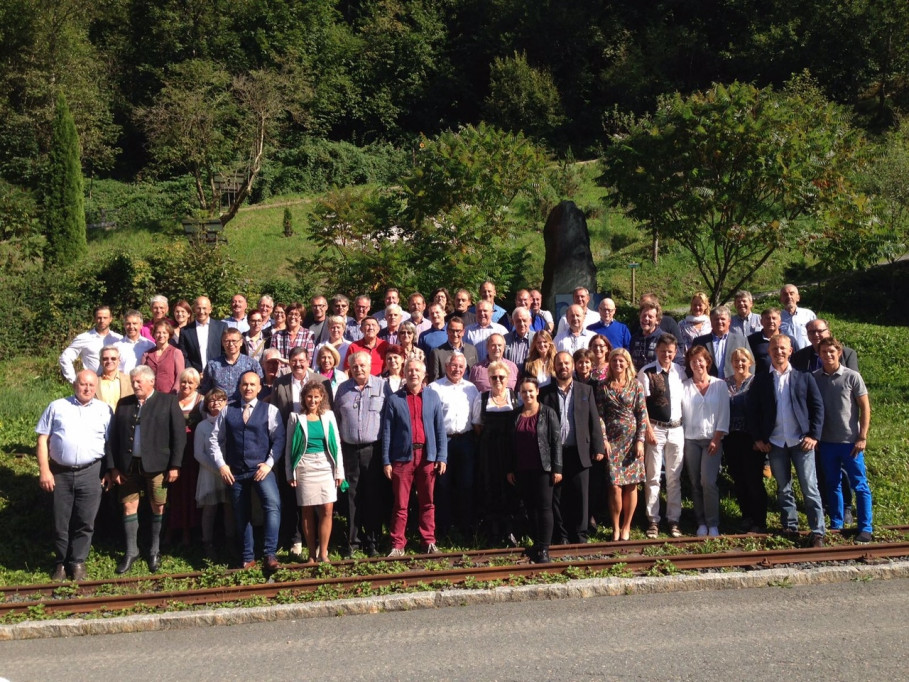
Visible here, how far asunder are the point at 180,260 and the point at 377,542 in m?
9.93

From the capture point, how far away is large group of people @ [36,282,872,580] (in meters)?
7.87

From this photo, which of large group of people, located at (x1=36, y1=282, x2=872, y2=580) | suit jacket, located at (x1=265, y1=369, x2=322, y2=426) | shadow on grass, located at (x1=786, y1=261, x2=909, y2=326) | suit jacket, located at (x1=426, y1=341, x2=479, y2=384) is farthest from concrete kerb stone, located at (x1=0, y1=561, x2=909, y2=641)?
shadow on grass, located at (x1=786, y1=261, x2=909, y2=326)

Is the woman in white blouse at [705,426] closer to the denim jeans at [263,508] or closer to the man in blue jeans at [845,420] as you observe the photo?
the man in blue jeans at [845,420]

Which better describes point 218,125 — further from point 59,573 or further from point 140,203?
point 59,573

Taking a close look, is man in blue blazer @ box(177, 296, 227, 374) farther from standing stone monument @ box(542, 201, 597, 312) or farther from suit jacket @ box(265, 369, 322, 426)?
standing stone monument @ box(542, 201, 597, 312)

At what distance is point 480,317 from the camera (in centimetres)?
967

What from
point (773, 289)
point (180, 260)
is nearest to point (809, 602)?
point (180, 260)

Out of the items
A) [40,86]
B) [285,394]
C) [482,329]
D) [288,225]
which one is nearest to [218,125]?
[288,225]

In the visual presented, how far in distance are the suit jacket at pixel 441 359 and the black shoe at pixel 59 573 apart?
12.8 ft

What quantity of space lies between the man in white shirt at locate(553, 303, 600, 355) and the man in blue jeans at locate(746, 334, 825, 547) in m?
1.85

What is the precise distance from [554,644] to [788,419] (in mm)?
3399

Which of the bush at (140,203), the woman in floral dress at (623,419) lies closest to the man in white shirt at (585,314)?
the woman in floral dress at (623,419)

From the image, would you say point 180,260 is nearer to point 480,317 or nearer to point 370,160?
point 480,317

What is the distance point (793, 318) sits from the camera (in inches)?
375
